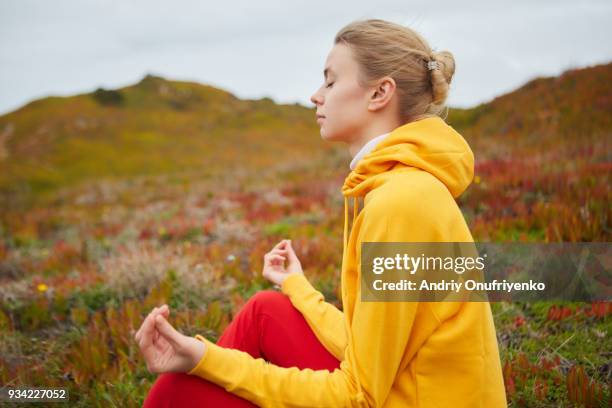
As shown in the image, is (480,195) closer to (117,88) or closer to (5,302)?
(5,302)

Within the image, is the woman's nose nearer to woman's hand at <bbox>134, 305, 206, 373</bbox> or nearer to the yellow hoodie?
the yellow hoodie

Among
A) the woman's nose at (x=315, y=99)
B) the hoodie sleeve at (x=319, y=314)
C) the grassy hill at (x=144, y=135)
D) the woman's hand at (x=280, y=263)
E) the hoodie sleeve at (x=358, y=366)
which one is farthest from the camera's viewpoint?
the grassy hill at (x=144, y=135)

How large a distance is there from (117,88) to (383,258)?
Answer: 49.9 meters

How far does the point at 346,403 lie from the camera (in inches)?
56.7

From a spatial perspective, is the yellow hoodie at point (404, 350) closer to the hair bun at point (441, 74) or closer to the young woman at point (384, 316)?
the young woman at point (384, 316)

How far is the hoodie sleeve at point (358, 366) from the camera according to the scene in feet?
4.52

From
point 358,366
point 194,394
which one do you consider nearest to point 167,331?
point 194,394

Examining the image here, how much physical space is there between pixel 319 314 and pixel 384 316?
2.27 feet

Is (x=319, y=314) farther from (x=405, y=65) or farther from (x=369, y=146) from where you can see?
(x=405, y=65)

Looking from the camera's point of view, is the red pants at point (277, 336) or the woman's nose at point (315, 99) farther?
the woman's nose at point (315, 99)

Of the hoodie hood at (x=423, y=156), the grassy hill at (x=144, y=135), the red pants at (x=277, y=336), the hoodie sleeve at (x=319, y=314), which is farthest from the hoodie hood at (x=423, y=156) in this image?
the grassy hill at (x=144, y=135)

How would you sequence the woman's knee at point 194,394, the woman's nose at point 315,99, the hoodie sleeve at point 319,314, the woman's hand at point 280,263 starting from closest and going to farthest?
the woman's knee at point 194,394, the hoodie sleeve at point 319,314, the woman's nose at point 315,99, the woman's hand at point 280,263

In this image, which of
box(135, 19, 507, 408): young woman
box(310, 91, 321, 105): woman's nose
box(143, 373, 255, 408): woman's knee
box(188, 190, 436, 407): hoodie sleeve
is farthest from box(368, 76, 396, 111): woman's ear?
box(143, 373, 255, 408): woman's knee

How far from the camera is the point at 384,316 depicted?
54.3 inches
